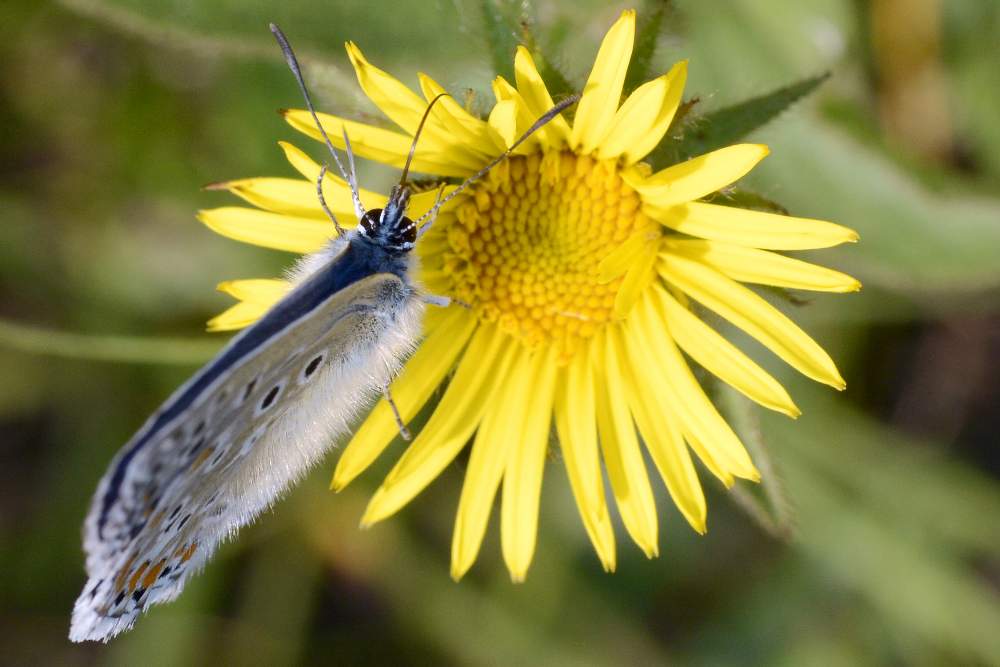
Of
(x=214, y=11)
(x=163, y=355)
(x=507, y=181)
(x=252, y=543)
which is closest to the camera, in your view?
(x=507, y=181)

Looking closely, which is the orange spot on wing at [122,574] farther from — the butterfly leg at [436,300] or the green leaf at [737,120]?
the green leaf at [737,120]

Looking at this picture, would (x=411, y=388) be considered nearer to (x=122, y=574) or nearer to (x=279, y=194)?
(x=279, y=194)

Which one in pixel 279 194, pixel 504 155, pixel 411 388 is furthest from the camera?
pixel 411 388

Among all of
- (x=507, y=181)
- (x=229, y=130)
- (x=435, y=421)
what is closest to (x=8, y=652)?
(x=229, y=130)

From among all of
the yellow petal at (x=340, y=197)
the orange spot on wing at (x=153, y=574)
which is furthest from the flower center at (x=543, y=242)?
the orange spot on wing at (x=153, y=574)

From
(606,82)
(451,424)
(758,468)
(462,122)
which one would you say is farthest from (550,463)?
(606,82)

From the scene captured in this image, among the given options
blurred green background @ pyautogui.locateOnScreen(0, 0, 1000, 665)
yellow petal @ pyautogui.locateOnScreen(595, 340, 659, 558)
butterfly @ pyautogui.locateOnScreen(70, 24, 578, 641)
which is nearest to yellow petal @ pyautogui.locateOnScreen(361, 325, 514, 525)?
butterfly @ pyautogui.locateOnScreen(70, 24, 578, 641)

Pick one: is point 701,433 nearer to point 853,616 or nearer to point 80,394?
point 853,616
